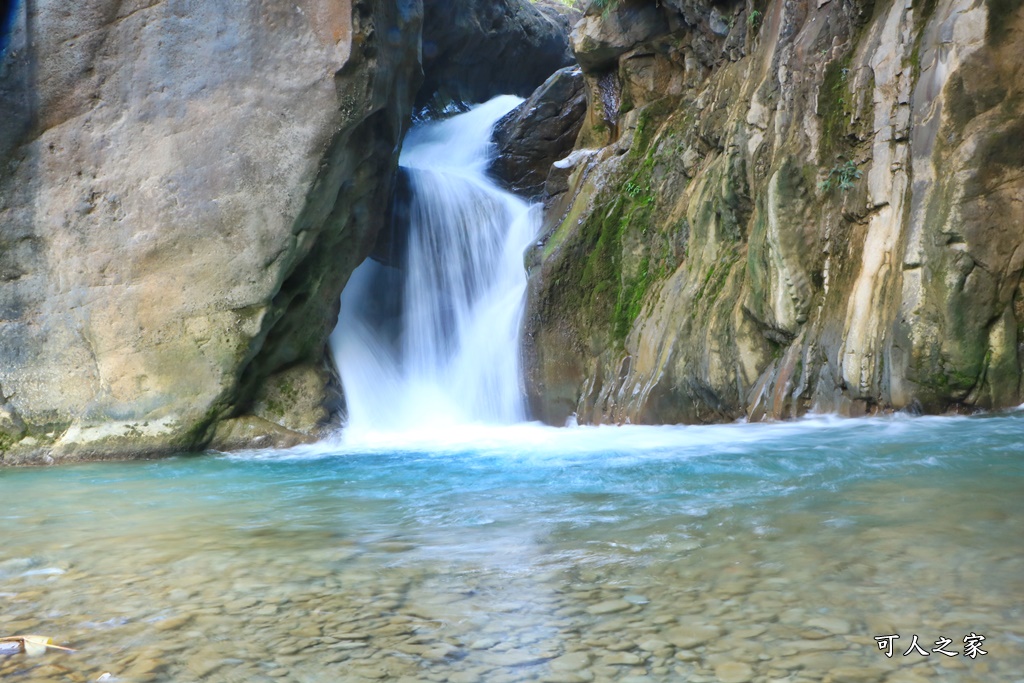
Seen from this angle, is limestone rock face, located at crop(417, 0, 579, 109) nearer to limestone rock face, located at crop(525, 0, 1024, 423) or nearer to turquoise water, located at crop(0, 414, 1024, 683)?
limestone rock face, located at crop(525, 0, 1024, 423)

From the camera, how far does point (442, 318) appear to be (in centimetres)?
1245

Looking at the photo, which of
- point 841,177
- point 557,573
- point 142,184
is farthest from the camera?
point 142,184

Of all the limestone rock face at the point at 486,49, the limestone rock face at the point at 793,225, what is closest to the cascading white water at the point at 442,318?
the limestone rock face at the point at 793,225

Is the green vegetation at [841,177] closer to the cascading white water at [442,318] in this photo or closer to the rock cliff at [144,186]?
the cascading white water at [442,318]

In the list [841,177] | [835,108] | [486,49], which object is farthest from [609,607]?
[486,49]

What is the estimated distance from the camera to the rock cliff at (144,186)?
891 centimetres

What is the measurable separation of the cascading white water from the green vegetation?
14.1 feet

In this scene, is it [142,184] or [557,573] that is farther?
[142,184]

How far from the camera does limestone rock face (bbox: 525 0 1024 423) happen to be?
278 inches

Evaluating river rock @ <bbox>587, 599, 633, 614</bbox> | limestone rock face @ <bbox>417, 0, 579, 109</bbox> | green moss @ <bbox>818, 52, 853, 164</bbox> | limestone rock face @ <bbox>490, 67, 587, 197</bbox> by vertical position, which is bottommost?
river rock @ <bbox>587, 599, 633, 614</bbox>

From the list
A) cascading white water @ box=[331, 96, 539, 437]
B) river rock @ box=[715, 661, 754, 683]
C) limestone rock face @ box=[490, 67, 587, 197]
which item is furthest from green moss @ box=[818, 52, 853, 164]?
river rock @ box=[715, 661, 754, 683]

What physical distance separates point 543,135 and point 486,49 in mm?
5297

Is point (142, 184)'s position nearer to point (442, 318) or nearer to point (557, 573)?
point (442, 318)

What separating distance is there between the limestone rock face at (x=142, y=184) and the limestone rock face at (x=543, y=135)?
19.2 ft
